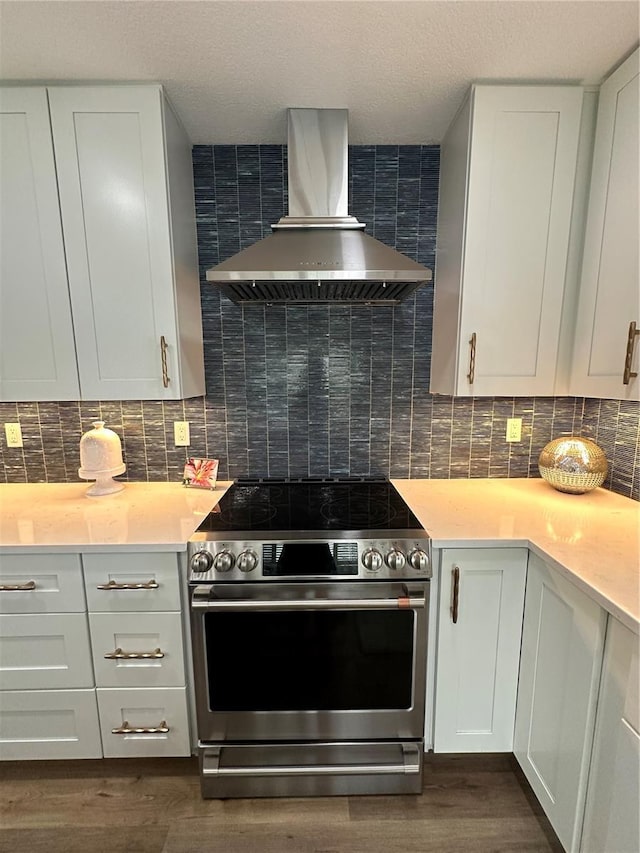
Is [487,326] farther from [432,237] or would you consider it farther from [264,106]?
[264,106]

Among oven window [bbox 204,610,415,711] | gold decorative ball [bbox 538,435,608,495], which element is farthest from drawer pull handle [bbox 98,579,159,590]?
Result: gold decorative ball [bbox 538,435,608,495]

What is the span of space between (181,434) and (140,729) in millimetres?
1177

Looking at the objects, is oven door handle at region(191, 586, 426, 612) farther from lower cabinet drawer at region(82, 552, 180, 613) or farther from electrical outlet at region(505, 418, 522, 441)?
electrical outlet at region(505, 418, 522, 441)

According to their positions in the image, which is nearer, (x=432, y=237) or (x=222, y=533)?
(x=222, y=533)

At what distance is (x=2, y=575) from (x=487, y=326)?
1970 mm

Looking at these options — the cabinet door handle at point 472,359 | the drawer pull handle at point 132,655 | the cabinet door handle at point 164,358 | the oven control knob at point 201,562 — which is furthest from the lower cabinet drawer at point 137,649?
the cabinet door handle at point 472,359

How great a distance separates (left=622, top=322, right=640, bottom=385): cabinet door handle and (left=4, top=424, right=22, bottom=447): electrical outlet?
256 cm

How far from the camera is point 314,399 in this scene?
1923 millimetres

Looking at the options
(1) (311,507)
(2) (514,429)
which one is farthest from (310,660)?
(2) (514,429)

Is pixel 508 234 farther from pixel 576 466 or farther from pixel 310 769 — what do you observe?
pixel 310 769

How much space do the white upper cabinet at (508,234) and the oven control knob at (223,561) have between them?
1085 millimetres

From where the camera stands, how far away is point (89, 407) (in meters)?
1.87

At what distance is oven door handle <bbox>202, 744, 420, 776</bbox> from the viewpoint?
136 cm

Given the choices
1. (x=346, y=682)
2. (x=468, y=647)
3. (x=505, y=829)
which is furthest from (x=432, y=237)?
(x=505, y=829)
